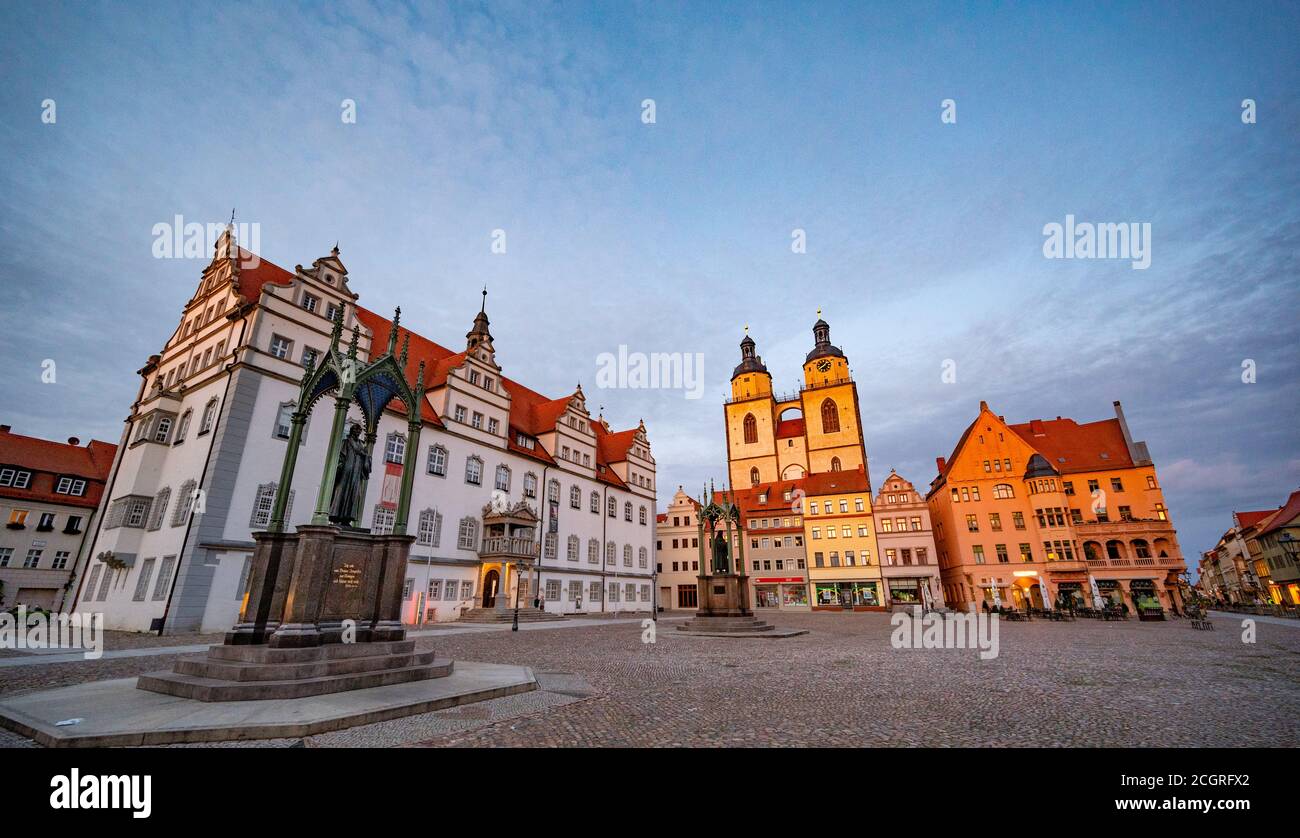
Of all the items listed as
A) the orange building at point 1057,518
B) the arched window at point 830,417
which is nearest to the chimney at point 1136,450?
the orange building at point 1057,518

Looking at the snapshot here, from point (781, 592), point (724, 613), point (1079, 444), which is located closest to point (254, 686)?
point (724, 613)

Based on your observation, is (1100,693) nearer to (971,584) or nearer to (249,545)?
(249,545)

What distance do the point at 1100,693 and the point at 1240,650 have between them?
12030 millimetres

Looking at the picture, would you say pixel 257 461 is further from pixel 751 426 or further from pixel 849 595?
pixel 751 426

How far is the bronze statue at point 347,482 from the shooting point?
9.26 m

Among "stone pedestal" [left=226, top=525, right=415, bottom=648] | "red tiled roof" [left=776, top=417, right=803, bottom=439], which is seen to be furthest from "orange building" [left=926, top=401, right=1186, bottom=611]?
"stone pedestal" [left=226, top=525, right=415, bottom=648]

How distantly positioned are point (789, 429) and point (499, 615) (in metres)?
47.5

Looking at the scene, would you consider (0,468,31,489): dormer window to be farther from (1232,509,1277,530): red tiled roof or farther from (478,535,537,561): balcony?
(1232,509,1277,530): red tiled roof

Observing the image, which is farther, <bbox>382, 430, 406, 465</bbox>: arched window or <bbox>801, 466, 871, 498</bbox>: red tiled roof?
<bbox>801, 466, 871, 498</bbox>: red tiled roof

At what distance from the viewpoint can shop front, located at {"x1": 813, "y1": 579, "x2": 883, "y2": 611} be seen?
4538 cm

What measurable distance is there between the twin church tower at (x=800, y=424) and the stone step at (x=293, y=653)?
55583 millimetres
